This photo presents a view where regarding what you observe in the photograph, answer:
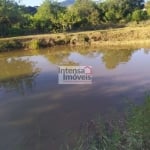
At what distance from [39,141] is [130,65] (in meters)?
10.0

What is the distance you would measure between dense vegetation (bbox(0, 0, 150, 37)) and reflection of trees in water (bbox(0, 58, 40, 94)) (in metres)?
8.18

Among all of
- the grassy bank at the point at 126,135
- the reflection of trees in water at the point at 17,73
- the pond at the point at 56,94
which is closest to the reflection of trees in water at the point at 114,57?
the pond at the point at 56,94

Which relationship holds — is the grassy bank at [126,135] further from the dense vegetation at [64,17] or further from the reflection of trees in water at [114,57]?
the dense vegetation at [64,17]

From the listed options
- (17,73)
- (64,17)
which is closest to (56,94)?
(17,73)

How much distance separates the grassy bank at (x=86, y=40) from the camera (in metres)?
24.3

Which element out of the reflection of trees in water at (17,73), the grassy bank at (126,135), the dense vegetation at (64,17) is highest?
the dense vegetation at (64,17)

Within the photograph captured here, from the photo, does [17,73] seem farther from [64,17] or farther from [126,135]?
[64,17]

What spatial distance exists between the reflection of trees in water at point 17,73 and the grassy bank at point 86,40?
3.73 metres

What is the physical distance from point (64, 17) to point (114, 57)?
11467 millimetres

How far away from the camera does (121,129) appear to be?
24.0ft

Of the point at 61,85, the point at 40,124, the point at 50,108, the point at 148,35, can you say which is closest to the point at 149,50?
the point at 148,35

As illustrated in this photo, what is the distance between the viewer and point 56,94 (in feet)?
40.0

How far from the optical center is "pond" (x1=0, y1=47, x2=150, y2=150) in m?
8.38

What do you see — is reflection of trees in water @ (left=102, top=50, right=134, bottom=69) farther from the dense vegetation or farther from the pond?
the dense vegetation
